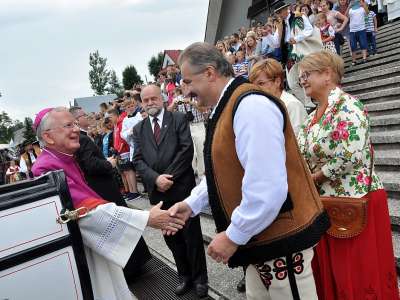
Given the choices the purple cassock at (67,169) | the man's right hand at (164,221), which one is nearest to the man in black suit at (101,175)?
the purple cassock at (67,169)

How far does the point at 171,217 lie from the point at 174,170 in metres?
1.18

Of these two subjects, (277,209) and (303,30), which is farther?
(303,30)

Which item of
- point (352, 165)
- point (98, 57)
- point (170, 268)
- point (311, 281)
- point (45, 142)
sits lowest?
point (170, 268)

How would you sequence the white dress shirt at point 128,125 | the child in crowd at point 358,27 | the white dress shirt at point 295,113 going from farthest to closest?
the child in crowd at point 358,27 < the white dress shirt at point 128,125 < the white dress shirt at point 295,113

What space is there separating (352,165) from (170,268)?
2803 millimetres

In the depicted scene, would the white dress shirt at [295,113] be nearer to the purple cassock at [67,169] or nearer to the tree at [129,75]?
the purple cassock at [67,169]

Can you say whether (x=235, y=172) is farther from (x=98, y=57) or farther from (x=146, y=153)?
(x=98, y=57)

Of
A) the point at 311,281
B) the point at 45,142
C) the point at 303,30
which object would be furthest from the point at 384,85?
the point at 45,142

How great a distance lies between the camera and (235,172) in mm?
1694

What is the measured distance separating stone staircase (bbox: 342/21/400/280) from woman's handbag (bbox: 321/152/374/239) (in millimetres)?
950

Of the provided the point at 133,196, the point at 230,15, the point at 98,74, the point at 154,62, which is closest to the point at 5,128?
the point at 98,74

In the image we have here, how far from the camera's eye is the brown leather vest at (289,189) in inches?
65.7

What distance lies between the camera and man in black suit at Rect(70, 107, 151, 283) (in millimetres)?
3771

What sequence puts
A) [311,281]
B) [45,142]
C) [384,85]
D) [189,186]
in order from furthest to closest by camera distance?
1. [384,85]
2. [189,186]
3. [45,142]
4. [311,281]
